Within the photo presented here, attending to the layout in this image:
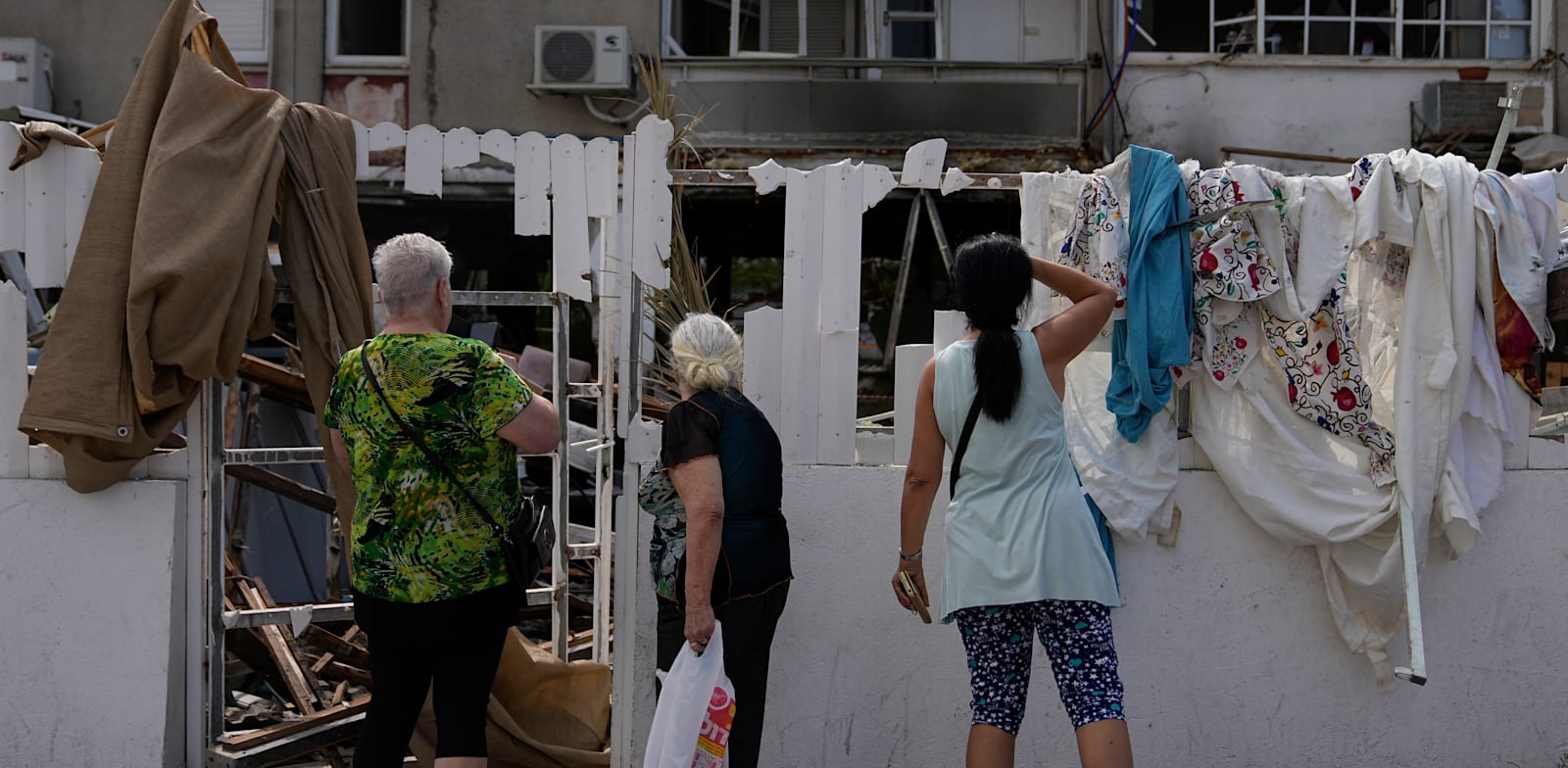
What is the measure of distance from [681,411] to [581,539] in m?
2.76

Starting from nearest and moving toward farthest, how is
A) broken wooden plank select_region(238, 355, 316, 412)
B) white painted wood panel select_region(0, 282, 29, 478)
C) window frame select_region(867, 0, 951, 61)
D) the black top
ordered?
the black top → white painted wood panel select_region(0, 282, 29, 478) → broken wooden plank select_region(238, 355, 316, 412) → window frame select_region(867, 0, 951, 61)

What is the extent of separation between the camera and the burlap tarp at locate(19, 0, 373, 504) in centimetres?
383

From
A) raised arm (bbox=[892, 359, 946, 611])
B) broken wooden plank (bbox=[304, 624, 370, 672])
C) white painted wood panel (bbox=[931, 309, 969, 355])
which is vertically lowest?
broken wooden plank (bbox=[304, 624, 370, 672])

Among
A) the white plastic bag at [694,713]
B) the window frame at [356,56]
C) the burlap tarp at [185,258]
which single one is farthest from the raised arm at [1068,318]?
the window frame at [356,56]

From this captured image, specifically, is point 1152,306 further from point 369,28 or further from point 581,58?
point 369,28

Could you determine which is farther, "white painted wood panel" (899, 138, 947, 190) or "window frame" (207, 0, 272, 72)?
"window frame" (207, 0, 272, 72)

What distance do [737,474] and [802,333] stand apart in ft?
2.70

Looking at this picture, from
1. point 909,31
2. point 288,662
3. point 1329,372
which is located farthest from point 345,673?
point 909,31

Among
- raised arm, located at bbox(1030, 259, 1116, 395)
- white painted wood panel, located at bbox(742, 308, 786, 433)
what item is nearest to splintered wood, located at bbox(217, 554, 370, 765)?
white painted wood panel, located at bbox(742, 308, 786, 433)

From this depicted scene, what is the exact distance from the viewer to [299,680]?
492 cm

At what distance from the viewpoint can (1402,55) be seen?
12.0 metres

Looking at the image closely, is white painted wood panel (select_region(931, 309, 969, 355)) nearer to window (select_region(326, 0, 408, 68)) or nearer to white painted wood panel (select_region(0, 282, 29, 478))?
white painted wood panel (select_region(0, 282, 29, 478))

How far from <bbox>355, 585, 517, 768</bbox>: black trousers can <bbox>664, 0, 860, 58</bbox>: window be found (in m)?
9.60

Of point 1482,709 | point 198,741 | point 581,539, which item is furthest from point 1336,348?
point 198,741
